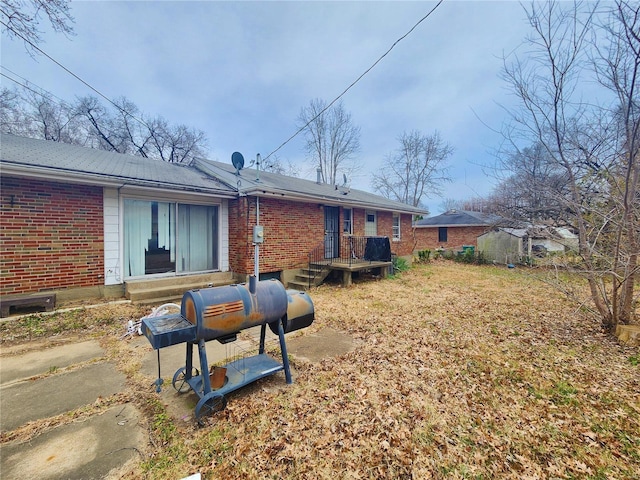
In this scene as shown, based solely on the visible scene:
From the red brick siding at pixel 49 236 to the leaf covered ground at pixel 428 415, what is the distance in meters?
2.28

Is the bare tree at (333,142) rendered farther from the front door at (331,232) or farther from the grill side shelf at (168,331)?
the grill side shelf at (168,331)

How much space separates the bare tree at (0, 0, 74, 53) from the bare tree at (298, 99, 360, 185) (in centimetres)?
2036

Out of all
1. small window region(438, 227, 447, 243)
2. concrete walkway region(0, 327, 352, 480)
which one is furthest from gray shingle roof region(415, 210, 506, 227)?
concrete walkway region(0, 327, 352, 480)

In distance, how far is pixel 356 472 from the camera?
6.88 ft

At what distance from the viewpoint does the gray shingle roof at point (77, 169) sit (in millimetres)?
5371

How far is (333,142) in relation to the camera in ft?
84.9

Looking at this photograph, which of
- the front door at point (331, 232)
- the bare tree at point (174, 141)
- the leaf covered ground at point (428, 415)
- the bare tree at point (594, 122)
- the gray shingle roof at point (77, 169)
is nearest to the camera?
the leaf covered ground at point (428, 415)

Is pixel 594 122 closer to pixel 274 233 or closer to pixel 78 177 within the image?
pixel 274 233

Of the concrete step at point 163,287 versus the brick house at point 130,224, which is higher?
the brick house at point 130,224

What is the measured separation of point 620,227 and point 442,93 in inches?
214

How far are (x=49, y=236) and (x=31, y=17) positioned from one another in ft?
13.6

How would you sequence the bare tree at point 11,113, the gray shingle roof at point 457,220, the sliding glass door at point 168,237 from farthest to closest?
the gray shingle roof at point 457,220 < the bare tree at point 11,113 < the sliding glass door at point 168,237

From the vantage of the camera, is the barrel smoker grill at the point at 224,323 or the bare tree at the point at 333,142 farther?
the bare tree at the point at 333,142

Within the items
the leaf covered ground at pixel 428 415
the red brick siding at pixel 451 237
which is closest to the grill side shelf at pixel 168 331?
the leaf covered ground at pixel 428 415
